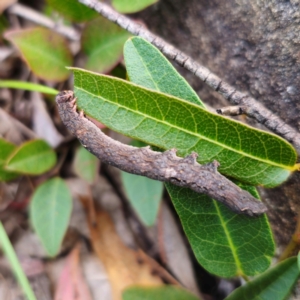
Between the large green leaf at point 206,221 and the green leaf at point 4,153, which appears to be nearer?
the large green leaf at point 206,221

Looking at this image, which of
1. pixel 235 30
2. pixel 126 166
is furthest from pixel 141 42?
pixel 235 30

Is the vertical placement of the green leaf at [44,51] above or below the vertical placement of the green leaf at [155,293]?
above

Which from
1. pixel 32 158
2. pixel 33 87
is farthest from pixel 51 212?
pixel 33 87

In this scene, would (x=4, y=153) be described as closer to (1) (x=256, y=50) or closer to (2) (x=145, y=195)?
(2) (x=145, y=195)

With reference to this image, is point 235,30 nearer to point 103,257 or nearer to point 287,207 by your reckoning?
point 287,207

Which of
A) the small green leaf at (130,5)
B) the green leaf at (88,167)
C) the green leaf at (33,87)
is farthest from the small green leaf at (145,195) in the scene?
the small green leaf at (130,5)

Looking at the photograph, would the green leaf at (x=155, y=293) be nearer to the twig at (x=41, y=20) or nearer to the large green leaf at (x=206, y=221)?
the large green leaf at (x=206, y=221)

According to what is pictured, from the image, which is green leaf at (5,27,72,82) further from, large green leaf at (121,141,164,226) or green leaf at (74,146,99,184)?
large green leaf at (121,141,164,226)
